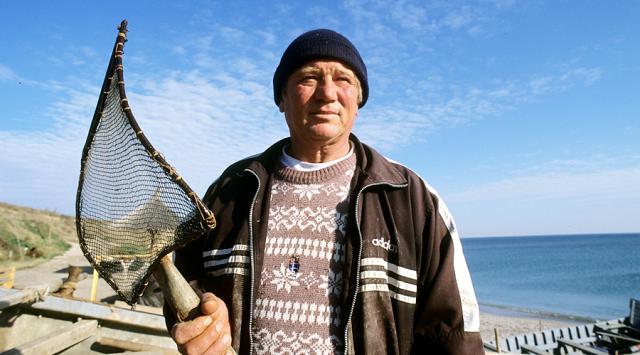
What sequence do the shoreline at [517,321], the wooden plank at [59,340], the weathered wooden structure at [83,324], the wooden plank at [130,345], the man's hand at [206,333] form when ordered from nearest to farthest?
the man's hand at [206,333]
the wooden plank at [59,340]
the wooden plank at [130,345]
the weathered wooden structure at [83,324]
the shoreline at [517,321]

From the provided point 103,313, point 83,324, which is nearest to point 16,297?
point 83,324

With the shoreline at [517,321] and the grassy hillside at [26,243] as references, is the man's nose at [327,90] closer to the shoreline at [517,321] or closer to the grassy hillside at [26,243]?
the shoreline at [517,321]

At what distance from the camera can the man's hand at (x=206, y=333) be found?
1.61 m

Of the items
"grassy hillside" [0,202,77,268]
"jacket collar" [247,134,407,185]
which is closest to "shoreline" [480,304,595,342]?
"jacket collar" [247,134,407,185]

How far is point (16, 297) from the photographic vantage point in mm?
5090

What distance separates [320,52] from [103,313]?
509 cm

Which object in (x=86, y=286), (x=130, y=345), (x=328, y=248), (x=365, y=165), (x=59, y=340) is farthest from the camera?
(x=86, y=286)

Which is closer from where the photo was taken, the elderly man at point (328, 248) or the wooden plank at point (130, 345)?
the elderly man at point (328, 248)

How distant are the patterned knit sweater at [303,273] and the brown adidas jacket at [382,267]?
2.3 inches

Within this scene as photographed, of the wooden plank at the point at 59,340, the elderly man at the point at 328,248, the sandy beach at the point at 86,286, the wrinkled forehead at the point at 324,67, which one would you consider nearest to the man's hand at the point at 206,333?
the elderly man at the point at 328,248

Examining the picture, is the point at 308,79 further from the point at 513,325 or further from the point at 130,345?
the point at 513,325

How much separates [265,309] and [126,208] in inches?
32.7

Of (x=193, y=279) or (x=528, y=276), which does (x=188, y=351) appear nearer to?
(x=193, y=279)

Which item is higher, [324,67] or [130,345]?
[324,67]
